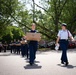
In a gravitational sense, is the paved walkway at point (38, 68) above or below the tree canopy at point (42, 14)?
below

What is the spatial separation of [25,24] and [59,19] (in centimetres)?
642

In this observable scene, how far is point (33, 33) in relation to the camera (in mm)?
13102

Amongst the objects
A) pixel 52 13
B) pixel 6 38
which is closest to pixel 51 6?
pixel 52 13

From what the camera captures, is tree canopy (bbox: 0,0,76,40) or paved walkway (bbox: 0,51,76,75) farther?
tree canopy (bbox: 0,0,76,40)

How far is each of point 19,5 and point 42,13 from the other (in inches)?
171

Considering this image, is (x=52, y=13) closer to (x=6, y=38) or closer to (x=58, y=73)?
(x=58, y=73)

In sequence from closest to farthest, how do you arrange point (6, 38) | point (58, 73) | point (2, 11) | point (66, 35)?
point (58, 73) < point (66, 35) < point (2, 11) < point (6, 38)

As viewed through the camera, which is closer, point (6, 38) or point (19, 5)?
point (19, 5)

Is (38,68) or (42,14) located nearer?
(38,68)

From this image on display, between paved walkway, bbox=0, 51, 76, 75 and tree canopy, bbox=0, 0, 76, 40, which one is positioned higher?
tree canopy, bbox=0, 0, 76, 40

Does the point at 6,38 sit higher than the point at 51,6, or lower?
Answer: lower

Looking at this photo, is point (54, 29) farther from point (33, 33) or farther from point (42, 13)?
point (33, 33)

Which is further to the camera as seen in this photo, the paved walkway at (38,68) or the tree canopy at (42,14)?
the tree canopy at (42,14)

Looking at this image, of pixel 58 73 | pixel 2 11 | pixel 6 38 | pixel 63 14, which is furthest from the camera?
pixel 6 38
